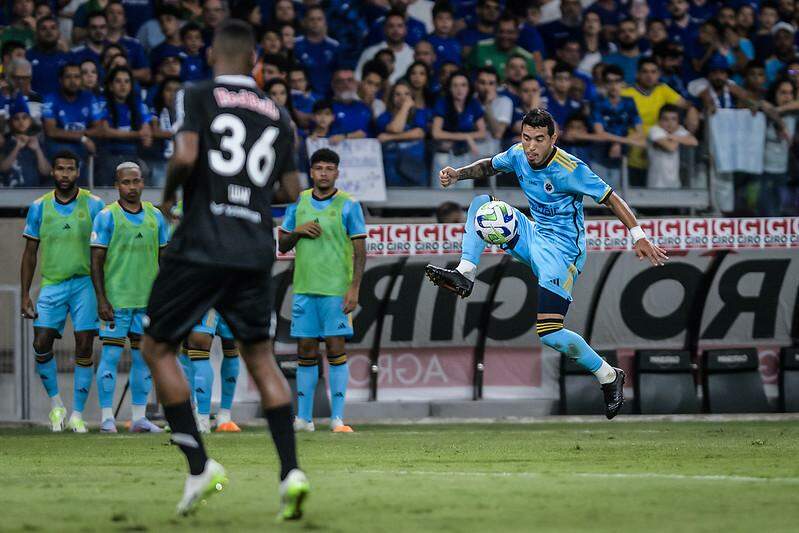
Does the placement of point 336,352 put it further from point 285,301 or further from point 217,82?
point 217,82

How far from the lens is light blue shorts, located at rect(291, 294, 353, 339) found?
1282 centimetres

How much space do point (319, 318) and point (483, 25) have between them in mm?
6964

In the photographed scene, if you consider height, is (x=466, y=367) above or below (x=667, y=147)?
below

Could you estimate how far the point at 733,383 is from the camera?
1534cm

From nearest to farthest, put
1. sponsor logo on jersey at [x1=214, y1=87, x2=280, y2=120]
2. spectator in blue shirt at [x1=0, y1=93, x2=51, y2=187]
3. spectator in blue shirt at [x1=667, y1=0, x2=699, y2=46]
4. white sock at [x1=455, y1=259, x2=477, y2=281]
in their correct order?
sponsor logo on jersey at [x1=214, y1=87, x2=280, y2=120]
white sock at [x1=455, y1=259, x2=477, y2=281]
spectator in blue shirt at [x1=0, y1=93, x2=51, y2=187]
spectator in blue shirt at [x1=667, y1=0, x2=699, y2=46]

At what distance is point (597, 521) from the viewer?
5.76 metres

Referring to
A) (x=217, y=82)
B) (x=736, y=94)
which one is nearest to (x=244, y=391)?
(x=736, y=94)

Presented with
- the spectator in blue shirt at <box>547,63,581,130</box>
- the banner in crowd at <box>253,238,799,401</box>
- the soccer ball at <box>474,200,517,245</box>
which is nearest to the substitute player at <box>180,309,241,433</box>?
the banner in crowd at <box>253,238,799,401</box>

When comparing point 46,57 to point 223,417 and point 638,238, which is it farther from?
point 638,238

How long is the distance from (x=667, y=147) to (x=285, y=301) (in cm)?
486

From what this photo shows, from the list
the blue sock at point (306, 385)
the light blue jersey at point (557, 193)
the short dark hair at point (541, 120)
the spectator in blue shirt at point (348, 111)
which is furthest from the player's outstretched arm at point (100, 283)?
the short dark hair at point (541, 120)

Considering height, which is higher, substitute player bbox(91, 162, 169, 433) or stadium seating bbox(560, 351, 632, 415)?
substitute player bbox(91, 162, 169, 433)

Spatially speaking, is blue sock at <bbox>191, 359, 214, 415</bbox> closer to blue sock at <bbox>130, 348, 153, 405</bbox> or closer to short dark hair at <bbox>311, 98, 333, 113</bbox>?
blue sock at <bbox>130, 348, 153, 405</bbox>

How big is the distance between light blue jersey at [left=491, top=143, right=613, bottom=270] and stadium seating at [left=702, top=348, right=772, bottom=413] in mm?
5015
